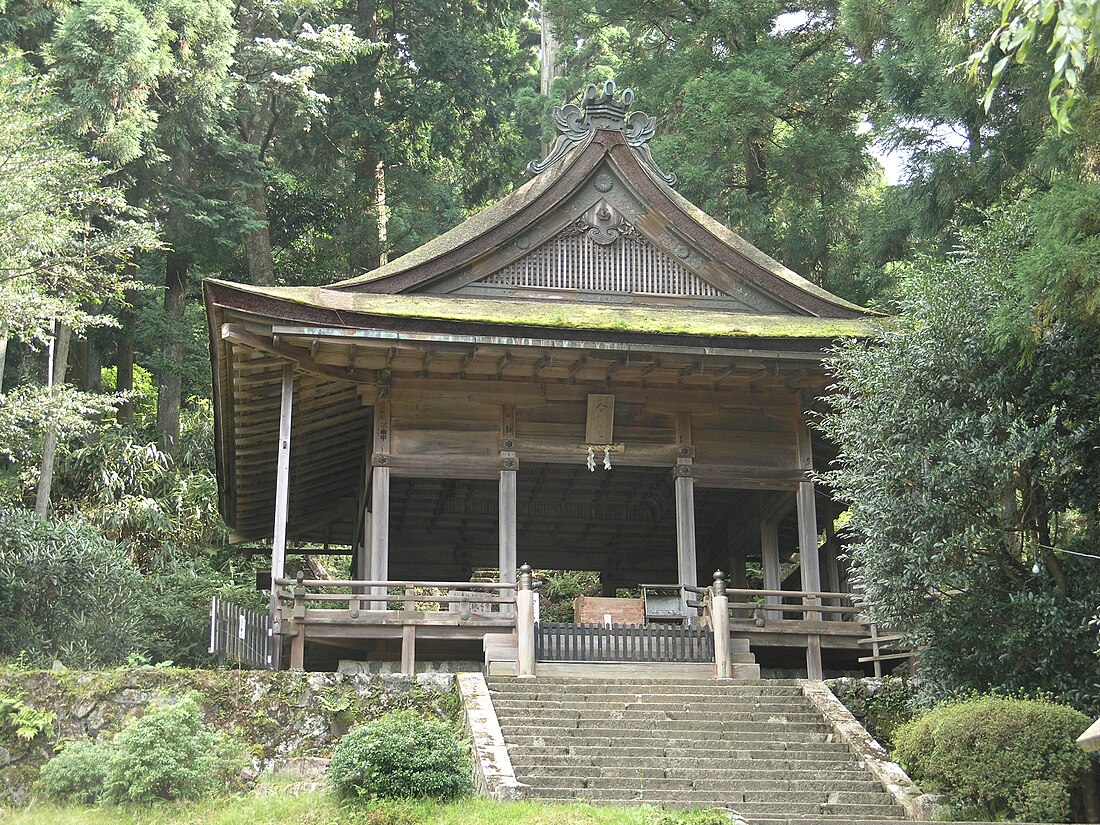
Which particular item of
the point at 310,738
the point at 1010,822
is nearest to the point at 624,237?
the point at 310,738

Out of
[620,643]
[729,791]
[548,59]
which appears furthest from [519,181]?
[729,791]

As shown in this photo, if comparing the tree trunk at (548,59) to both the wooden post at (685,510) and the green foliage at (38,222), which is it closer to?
the green foliage at (38,222)

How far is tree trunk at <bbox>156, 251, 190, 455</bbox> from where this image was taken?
2928 centimetres

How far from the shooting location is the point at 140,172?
28.5 meters

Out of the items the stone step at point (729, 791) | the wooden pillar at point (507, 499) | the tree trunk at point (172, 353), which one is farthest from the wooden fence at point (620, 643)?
the tree trunk at point (172, 353)

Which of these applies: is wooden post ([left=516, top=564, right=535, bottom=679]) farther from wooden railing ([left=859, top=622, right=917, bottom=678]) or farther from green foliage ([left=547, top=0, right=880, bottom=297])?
green foliage ([left=547, top=0, right=880, bottom=297])

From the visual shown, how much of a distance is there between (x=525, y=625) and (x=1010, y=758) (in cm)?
598

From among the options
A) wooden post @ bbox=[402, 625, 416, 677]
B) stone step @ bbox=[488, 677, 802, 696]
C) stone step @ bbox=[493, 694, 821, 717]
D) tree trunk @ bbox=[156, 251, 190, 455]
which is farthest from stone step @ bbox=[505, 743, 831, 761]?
tree trunk @ bbox=[156, 251, 190, 455]

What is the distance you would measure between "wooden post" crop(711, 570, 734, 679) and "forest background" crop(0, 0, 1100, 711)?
1.90 meters

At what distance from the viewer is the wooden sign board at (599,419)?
60.3 ft

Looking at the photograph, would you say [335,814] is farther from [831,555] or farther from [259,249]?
[259,249]

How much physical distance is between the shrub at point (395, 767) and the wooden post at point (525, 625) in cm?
376

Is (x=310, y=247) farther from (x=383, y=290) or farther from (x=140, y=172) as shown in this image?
(x=383, y=290)

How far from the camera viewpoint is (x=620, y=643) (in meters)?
15.9
